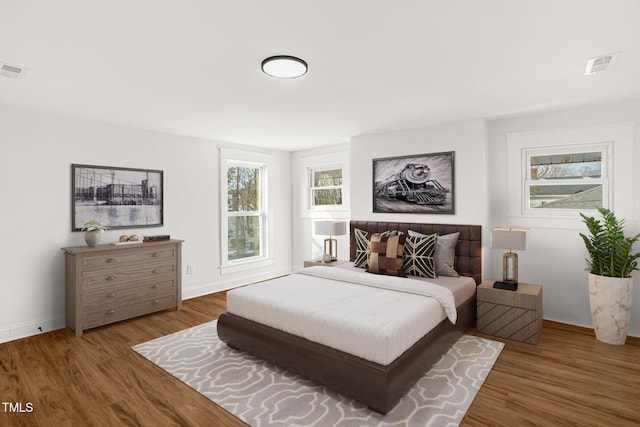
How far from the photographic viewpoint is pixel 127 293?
3.93 m

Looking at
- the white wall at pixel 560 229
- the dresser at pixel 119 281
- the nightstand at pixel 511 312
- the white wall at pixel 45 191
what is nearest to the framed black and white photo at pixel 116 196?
the white wall at pixel 45 191

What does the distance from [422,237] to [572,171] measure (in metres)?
1.82

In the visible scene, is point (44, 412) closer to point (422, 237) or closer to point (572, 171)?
point (422, 237)

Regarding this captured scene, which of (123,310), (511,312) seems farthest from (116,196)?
(511,312)

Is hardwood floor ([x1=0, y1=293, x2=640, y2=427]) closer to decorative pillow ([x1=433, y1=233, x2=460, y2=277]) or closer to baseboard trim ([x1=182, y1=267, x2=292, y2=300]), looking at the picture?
decorative pillow ([x1=433, y1=233, x2=460, y2=277])

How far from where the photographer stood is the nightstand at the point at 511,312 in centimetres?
321

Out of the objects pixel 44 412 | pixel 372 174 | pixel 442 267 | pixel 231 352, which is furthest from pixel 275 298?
pixel 372 174

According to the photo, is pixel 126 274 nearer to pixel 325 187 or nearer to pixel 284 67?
pixel 284 67

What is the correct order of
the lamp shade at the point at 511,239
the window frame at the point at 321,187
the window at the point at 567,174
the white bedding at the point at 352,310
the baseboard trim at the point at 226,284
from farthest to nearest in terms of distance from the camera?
1. the window frame at the point at 321,187
2. the baseboard trim at the point at 226,284
3. the window at the point at 567,174
4. the lamp shade at the point at 511,239
5. the white bedding at the point at 352,310

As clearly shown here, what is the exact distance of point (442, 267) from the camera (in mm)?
3861

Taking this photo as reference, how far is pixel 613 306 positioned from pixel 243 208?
501cm

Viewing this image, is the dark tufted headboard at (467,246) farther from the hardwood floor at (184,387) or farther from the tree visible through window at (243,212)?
the tree visible through window at (243,212)

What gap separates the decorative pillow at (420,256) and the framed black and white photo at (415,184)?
1.93 ft

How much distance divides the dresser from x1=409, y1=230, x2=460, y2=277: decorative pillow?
326cm
